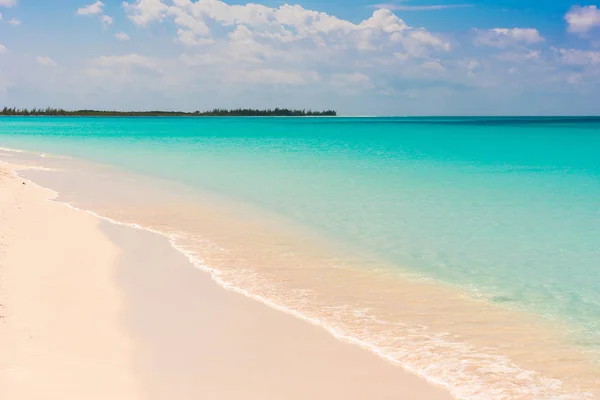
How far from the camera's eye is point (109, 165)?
25.5m

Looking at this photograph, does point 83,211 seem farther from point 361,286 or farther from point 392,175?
point 392,175

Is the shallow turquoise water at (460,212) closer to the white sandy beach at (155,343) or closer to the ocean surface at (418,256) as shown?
the ocean surface at (418,256)

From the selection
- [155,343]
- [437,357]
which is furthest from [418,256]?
[155,343]

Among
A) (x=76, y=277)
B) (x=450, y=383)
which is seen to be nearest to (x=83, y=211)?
(x=76, y=277)

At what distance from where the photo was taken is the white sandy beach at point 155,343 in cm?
436

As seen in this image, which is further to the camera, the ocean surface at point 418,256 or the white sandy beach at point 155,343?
the ocean surface at point 418,256

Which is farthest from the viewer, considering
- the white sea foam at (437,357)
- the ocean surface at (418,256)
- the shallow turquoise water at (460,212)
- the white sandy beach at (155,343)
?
the shallow turquoise water at (460,212)

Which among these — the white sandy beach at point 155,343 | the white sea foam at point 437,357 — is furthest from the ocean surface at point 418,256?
the white sandy beach at point 155,343

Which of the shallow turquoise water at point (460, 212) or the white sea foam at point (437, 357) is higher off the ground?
the shallow turquoise water at point (460, 212)

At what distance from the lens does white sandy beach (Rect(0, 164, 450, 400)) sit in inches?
171

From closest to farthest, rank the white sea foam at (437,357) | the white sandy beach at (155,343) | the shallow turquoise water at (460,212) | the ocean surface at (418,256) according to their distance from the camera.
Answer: the white sandy beach at (155,343)
the white sea foam at (437,357)
the ocean surface at (418,256)
the shallow turquoise water at (460,212)

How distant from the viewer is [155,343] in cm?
521

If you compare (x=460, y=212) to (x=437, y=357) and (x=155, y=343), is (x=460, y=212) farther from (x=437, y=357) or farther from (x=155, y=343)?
(x=155, y=343)

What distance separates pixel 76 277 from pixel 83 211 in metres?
5.58
